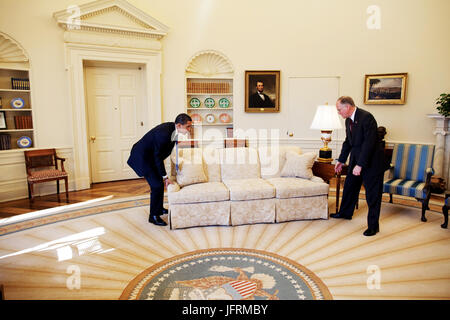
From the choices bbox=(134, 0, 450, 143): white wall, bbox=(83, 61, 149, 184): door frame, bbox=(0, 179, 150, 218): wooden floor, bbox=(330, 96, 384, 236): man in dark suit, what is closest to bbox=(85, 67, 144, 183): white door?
bbox=(83, 61, 149, 184): door frame

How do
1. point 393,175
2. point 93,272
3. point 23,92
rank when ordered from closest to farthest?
1. point 93,272
2. point 393,175
3. point 23,92

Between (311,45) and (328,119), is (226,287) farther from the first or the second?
(311,45)

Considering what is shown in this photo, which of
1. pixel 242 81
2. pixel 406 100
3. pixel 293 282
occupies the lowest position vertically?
pixel 293 282

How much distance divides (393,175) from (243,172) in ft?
7.65

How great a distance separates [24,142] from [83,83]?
144 cm

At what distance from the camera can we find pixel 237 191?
4004mm

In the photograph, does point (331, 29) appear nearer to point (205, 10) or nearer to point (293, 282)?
point (205, 10)

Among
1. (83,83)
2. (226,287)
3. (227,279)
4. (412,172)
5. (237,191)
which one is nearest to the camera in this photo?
(226,287)

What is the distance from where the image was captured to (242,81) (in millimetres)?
6824

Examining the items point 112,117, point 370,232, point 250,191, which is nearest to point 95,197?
point 112,117

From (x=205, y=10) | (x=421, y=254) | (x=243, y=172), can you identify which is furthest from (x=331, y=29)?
(x=421, y=254)

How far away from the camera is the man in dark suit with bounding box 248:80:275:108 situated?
682 centimetres

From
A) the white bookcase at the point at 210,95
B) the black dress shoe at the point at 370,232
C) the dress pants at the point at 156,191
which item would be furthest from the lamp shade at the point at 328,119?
the white bookcase at the point at 210,95

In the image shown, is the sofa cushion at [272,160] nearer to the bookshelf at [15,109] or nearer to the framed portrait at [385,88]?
the framed portrait at [385,88]
